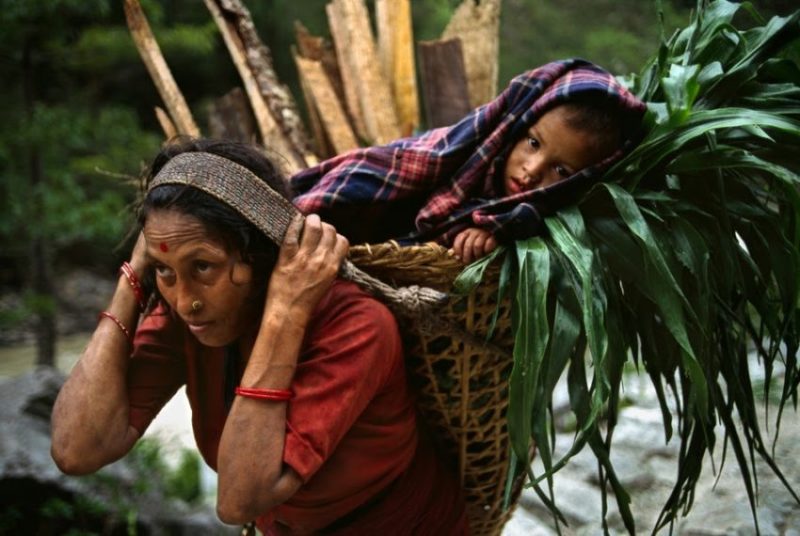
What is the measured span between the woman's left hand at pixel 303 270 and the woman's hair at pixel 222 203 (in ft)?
0.13

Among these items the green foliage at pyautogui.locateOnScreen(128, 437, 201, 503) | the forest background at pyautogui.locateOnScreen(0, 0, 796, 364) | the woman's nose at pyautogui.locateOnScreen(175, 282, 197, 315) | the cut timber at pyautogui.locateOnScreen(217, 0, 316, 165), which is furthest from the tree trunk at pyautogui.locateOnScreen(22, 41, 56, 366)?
the woman's nose at pyautogui.locateOnScreen(175, 282, 197, 315)

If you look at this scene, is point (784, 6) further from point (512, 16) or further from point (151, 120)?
point (151, 120)

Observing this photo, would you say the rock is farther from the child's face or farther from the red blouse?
the child's face

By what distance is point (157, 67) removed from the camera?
8.25 feet

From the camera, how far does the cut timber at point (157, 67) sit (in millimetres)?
2469

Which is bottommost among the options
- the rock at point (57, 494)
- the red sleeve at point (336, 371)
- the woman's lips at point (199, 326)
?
the rock at point (57, 494)

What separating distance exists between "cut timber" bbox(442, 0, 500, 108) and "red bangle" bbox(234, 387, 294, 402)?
189 cm

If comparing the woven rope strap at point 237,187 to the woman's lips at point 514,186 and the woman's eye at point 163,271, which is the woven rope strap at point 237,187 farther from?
the woman's lips at point 514,186

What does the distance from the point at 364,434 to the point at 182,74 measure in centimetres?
593

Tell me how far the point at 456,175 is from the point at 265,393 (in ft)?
2.08

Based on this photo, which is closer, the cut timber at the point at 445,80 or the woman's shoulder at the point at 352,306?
the woman's shoulder at the point at 352,306

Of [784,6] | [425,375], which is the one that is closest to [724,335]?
[425,375]

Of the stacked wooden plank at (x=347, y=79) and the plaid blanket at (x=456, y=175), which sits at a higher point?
the plaid blanket at (x=456, y=175)

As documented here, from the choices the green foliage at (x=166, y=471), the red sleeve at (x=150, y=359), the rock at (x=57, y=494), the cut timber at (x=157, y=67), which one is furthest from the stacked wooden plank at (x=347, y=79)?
the green foliage at (x=166, y=471)
